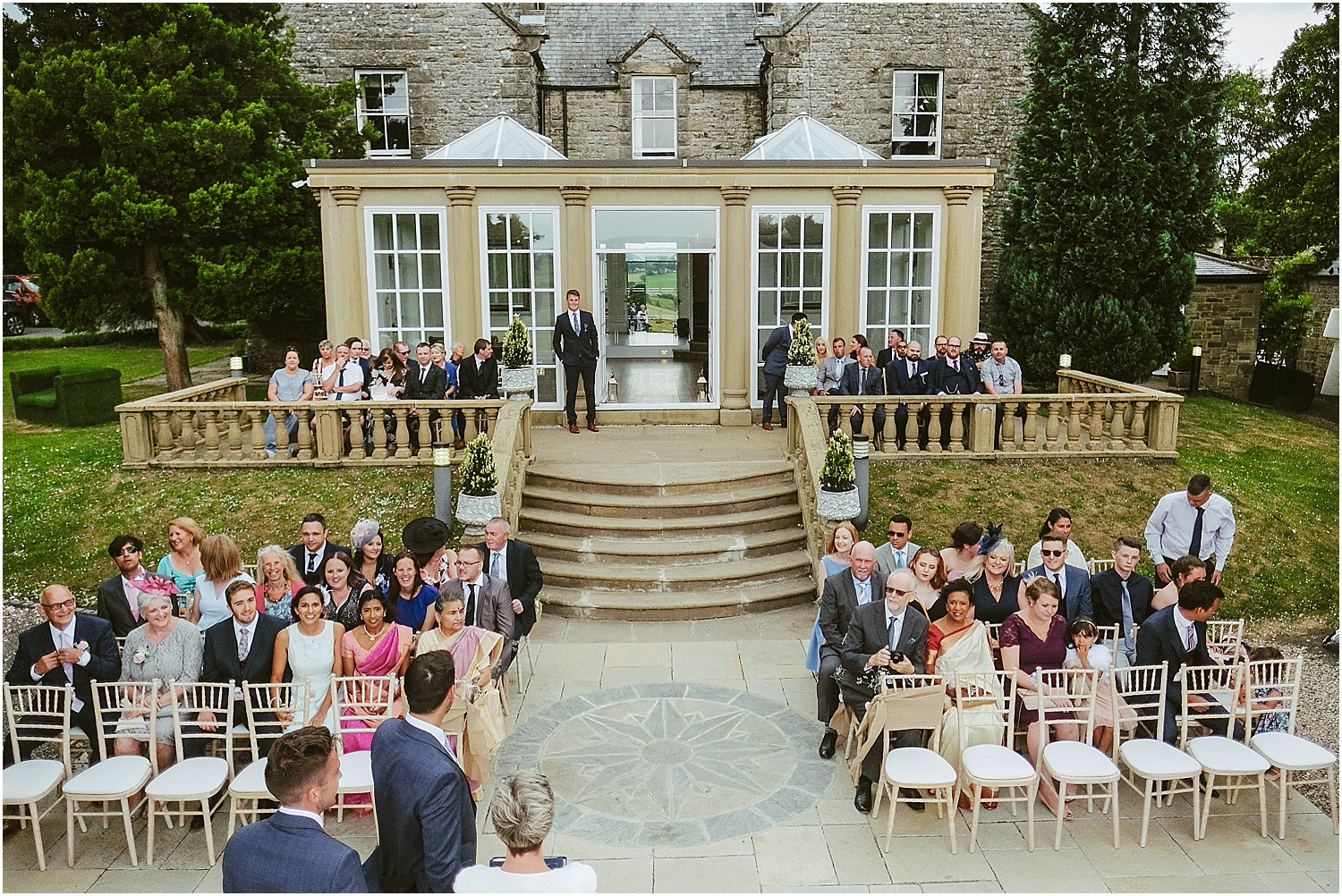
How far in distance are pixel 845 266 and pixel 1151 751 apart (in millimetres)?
10226

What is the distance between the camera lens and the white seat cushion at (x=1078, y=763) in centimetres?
592

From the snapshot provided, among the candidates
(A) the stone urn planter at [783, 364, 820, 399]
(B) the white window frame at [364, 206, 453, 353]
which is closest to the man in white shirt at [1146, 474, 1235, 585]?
(A) the stone urn planter at [783, 364, 820, 399]

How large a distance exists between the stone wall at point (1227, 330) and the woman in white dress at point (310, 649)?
22.6 metres

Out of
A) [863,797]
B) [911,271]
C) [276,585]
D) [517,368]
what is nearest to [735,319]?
[911,271]

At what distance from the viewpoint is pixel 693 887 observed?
18.7 ft

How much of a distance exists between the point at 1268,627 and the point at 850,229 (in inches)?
311

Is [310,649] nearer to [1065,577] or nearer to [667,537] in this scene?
[667,537]

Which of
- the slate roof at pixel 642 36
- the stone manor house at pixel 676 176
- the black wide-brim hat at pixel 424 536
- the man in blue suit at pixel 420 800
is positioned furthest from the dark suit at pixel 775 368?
the slate roof at pixel 642 36

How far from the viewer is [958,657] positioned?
6676 millimetres

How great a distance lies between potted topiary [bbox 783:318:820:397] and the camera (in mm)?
13031

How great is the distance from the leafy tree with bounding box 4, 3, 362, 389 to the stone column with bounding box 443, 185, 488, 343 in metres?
4.64

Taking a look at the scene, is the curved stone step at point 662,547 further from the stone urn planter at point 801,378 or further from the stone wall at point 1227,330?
the stone wall at point 1227,330

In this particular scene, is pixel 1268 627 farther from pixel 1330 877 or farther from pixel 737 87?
pixel 737 87

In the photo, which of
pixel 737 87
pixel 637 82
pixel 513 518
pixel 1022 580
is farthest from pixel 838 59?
pixel 1022 580
